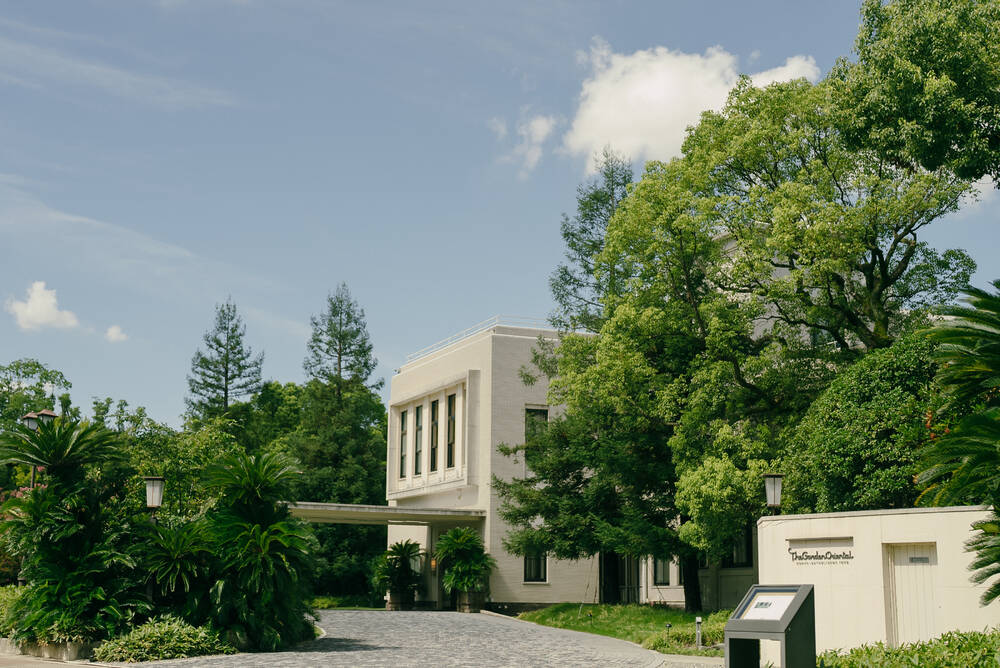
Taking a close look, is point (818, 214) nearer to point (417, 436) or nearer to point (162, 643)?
point (162, 643)

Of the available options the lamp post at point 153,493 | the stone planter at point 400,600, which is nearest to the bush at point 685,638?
the lamp post at point 153,493

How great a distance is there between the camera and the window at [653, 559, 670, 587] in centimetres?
3681

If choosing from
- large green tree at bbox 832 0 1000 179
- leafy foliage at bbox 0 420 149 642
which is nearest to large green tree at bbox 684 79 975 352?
large green tree at bbox 832 0 1000 179

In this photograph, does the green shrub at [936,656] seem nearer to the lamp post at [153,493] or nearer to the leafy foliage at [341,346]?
the lamp post at [153,493]

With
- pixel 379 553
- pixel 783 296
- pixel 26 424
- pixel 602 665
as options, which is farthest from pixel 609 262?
pixel 379 553

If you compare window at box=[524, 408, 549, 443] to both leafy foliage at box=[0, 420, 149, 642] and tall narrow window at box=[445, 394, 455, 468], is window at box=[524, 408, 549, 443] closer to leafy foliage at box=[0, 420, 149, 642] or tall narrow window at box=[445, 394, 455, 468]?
tall narrow window at box=[445, 394, 455, 468]

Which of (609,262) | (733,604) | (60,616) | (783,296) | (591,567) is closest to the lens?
(60,616)

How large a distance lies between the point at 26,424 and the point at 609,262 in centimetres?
1479

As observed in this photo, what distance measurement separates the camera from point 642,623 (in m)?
28.5

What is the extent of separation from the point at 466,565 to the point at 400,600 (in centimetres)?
583

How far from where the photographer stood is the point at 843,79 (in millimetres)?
24859

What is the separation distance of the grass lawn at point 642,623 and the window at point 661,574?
14.9 ft

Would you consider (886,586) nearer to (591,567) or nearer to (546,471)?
(546,471)

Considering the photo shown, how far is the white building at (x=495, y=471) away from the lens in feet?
125
